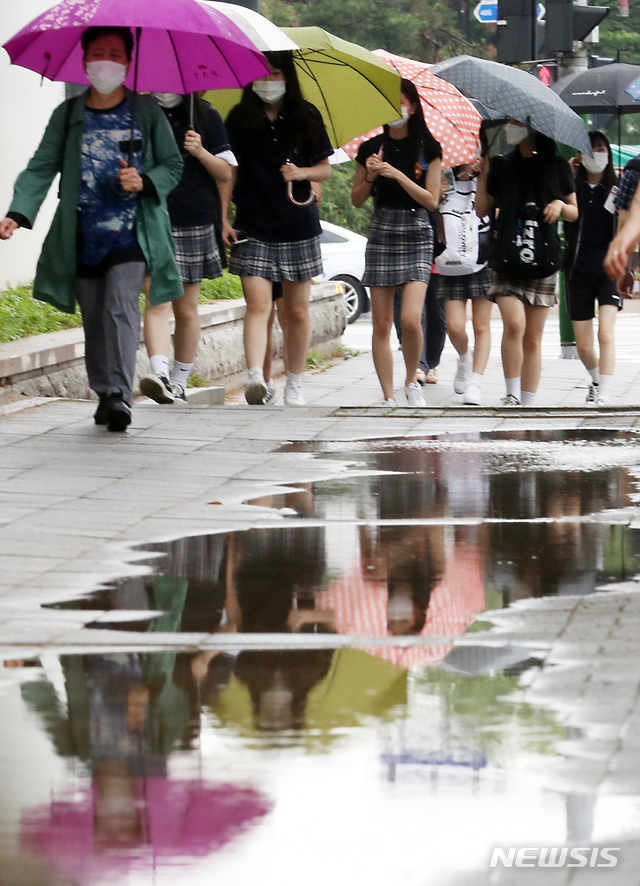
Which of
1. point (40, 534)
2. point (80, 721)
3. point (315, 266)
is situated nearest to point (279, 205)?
point (315, 266)

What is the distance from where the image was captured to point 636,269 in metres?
6.12

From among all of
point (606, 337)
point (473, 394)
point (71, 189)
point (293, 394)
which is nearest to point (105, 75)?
point (71, 189)

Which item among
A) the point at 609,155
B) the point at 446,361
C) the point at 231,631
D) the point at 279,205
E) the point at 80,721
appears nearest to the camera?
the point at 80,721

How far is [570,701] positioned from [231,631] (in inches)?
38.9

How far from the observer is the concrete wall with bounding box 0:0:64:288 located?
→ 1226 centimetres

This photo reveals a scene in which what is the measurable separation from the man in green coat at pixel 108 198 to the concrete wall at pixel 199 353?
3.52 ft

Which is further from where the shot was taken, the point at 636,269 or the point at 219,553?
the point at 636,269

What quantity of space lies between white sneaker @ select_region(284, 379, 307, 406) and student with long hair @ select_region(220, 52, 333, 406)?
333 mm

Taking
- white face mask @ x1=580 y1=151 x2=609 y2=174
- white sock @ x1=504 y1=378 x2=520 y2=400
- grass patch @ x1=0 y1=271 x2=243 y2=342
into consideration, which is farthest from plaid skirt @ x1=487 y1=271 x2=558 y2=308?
grass patch @ x1=0 y1=271 x2=243 y2=342

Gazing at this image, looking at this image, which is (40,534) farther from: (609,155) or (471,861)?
(609,155)

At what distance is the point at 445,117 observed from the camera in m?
9.54

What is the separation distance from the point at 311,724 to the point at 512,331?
20.8 feet

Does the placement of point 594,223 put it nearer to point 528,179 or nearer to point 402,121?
point 528,179

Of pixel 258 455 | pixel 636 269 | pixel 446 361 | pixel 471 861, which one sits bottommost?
pixel 446 361
